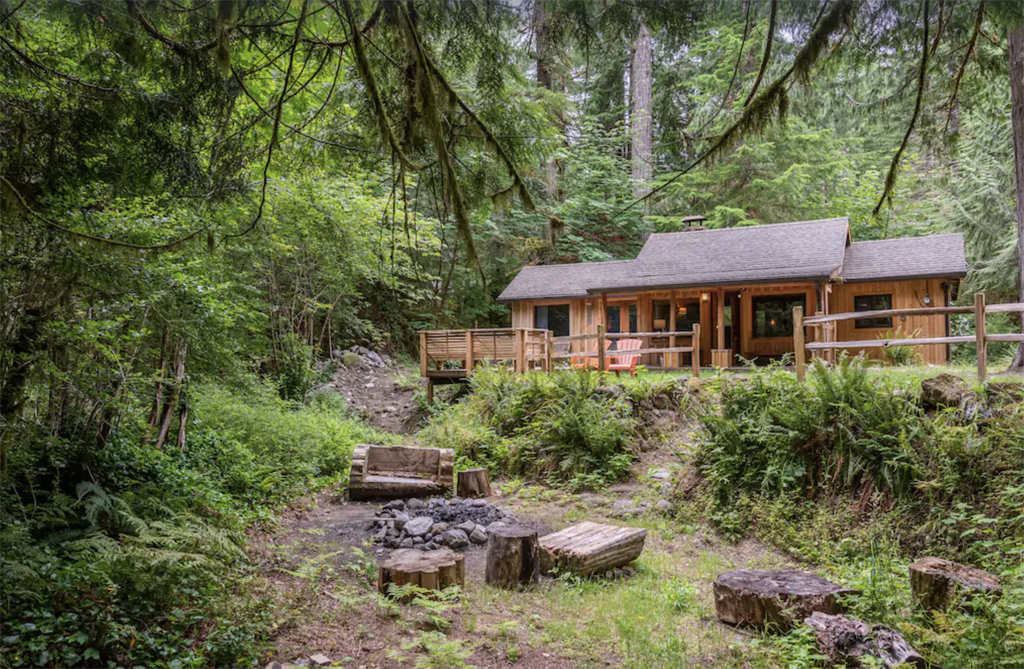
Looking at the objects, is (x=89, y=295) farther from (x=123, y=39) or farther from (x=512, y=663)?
(x=512, y=663)

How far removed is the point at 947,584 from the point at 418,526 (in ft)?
15.2

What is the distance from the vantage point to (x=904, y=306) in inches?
610

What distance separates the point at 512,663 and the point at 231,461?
466 cm

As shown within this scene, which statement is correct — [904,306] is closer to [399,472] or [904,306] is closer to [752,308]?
[752,308]

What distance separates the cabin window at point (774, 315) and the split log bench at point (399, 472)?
11603 mm

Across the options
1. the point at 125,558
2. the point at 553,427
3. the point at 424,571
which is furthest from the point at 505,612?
the point at 553,427

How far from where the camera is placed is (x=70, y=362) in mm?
5152

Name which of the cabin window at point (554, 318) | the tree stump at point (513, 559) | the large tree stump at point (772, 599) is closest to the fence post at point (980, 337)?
the large tree stump at point (772, 599)

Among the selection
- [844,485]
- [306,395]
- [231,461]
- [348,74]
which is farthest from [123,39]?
[306,395]

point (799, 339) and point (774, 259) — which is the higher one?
point (774, 259)

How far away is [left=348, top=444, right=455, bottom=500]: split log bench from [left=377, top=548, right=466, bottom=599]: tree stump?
10.3 feet

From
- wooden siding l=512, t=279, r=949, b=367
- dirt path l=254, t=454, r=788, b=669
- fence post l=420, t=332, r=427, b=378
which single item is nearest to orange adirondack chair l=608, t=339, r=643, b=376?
wooden siding l=512, t=279, r=949, b=367

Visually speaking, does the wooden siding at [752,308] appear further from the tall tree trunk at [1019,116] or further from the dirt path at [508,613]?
the dirt path at [508,613]

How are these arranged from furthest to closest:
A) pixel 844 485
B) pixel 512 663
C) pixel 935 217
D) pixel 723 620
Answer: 1. pixel 935 217
2. pixel 844 485
3. pixel 723 620
4. pixel 512 663
